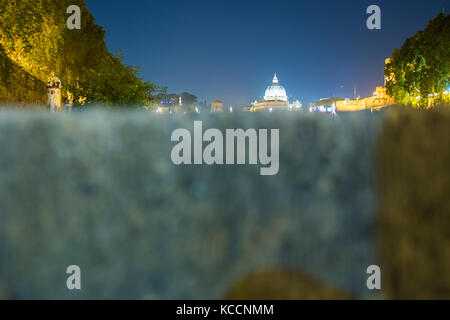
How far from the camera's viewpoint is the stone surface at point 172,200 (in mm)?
4102

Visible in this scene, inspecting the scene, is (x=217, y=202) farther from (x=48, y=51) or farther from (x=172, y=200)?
(x=48, y=51)

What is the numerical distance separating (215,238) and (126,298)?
126cm

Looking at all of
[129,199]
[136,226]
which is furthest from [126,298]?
[129,199]

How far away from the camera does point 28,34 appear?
661 inches

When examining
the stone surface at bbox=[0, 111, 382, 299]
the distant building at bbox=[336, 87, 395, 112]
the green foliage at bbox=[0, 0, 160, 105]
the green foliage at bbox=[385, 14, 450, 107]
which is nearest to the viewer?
the stone surface at bbox=[0, 111, 382, 299]

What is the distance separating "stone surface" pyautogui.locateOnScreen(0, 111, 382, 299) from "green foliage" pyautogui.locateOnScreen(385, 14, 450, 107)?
3516cm

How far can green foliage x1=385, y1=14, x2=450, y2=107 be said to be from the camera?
1426 inches

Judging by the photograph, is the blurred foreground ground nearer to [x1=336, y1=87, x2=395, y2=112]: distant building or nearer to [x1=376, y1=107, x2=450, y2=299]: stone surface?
[x1=376, y1=107, x2=450, y2=299]: stone surface

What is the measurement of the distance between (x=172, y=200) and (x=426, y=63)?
42.1 meters

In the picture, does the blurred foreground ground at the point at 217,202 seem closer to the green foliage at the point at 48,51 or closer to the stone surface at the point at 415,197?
the stone surface at the point at 415,197

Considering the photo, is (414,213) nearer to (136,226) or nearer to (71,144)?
(136,226)

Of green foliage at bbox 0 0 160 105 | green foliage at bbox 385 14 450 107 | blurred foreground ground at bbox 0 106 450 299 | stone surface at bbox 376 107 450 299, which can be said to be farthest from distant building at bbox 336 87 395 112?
green foliage at bbox 0 0 160 105

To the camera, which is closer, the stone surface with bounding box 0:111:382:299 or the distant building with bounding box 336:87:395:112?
the stone surface with bounding box 0:111:382:299
